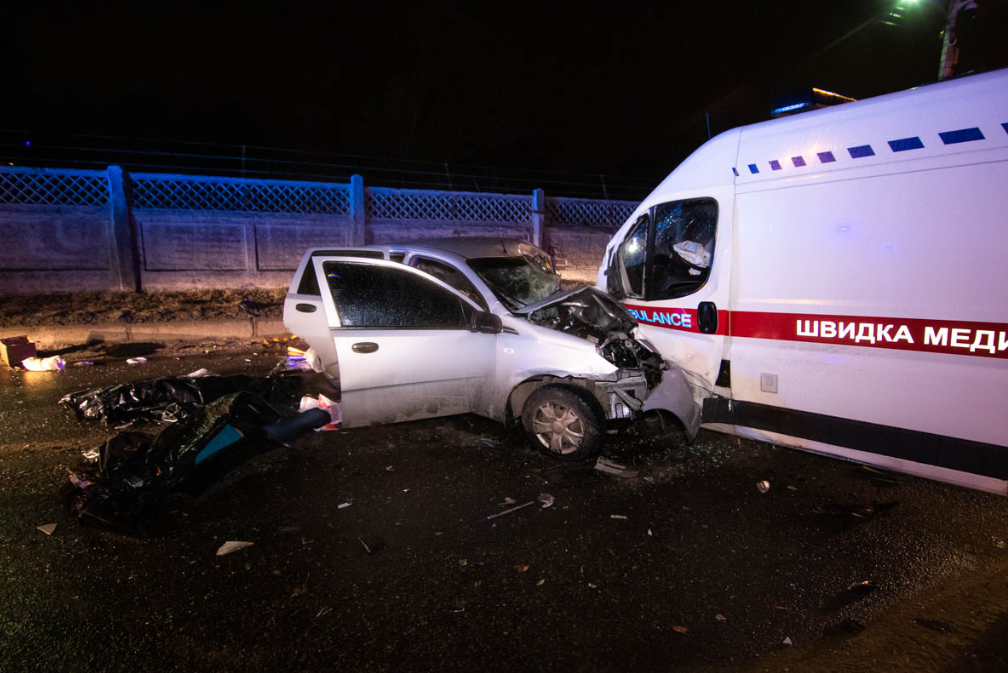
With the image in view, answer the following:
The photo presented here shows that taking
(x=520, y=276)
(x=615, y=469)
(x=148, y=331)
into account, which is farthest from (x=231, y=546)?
(x=148, y=331)

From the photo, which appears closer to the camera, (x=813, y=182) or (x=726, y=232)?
(x=813, y=182)

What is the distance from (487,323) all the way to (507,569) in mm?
1955

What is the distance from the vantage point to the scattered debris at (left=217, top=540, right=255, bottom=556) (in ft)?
9.93

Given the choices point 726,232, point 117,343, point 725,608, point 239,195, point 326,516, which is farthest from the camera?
point 239,195

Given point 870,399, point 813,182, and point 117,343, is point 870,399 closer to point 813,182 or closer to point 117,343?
point 813,182

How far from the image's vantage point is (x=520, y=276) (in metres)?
5.98

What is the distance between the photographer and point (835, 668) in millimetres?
2227

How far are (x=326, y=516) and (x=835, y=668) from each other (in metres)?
2.77

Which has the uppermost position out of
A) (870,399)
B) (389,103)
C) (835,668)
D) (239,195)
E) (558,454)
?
(389,103)

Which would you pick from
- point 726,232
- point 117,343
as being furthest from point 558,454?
point 117,343

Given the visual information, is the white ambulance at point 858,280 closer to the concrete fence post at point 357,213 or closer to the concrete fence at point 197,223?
the concrete fence at point 197,223

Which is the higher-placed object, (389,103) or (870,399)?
(389,103)

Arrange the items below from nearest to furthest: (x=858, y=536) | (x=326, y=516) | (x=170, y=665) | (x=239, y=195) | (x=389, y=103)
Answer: (x=170, y=665)
(x=858, y=536)
(x=326, y=516)
(x=239, y=195)
(x=389, y=103)

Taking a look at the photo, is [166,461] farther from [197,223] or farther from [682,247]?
[197,223]
